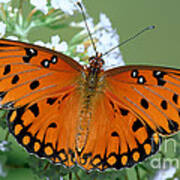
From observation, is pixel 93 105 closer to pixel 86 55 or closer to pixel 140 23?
pixel 86 55

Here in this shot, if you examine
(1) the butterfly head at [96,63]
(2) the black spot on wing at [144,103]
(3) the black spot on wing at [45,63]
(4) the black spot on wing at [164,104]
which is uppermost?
(1) the butterfly head at [96,63]

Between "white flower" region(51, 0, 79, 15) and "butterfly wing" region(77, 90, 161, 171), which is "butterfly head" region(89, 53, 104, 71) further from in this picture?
"white flower" region(51, 0, 79, 15)

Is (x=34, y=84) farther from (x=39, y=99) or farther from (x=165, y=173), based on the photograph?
(x=165, y=173)

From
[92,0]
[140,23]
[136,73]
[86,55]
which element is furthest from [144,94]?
[140,23]

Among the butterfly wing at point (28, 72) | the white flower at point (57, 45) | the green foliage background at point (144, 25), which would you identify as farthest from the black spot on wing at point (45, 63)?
the green foliage background at point (144, 25)

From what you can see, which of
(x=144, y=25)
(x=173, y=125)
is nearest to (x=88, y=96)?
(x=173, y=125)

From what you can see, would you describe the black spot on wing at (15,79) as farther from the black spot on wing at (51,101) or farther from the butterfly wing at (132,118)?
the butterfly wing at (132,118)
